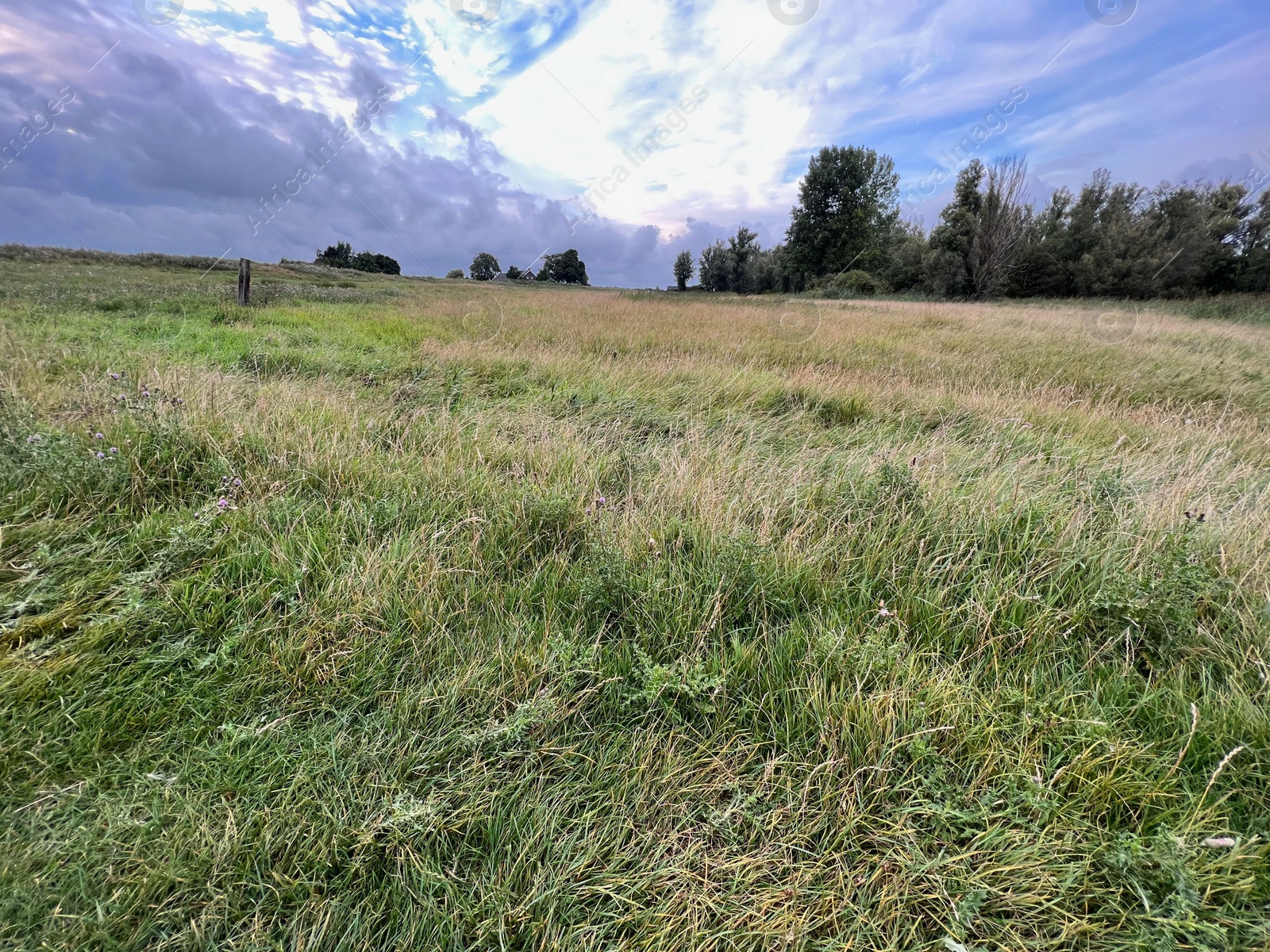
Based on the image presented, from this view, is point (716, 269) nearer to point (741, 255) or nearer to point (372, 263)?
point (741, 255)

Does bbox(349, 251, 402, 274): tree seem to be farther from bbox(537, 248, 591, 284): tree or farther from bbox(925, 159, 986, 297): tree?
bbox(925, 159, 986, 297): tree

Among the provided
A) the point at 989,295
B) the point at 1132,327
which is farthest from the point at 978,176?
the point at 1132,327

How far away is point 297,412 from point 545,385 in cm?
300

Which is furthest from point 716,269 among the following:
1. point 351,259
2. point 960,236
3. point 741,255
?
point 351,259

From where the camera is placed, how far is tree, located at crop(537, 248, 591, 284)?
5384cm

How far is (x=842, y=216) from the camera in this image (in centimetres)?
3947

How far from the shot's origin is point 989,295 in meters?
32.6

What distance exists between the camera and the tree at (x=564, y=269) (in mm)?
53838

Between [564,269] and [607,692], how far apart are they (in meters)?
60.1

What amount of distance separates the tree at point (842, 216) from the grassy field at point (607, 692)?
43059 millimetres

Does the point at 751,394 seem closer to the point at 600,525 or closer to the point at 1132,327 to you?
the point at 600,525

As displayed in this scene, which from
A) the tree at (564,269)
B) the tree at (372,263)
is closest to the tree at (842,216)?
the tree at (564,269)

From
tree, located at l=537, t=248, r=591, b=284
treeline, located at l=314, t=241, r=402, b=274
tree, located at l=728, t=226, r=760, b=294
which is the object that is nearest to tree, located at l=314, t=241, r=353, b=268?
treeline, located at l=314, t=241, r=402, b=274

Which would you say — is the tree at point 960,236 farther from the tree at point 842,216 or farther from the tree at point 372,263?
the tree at point 372,263
